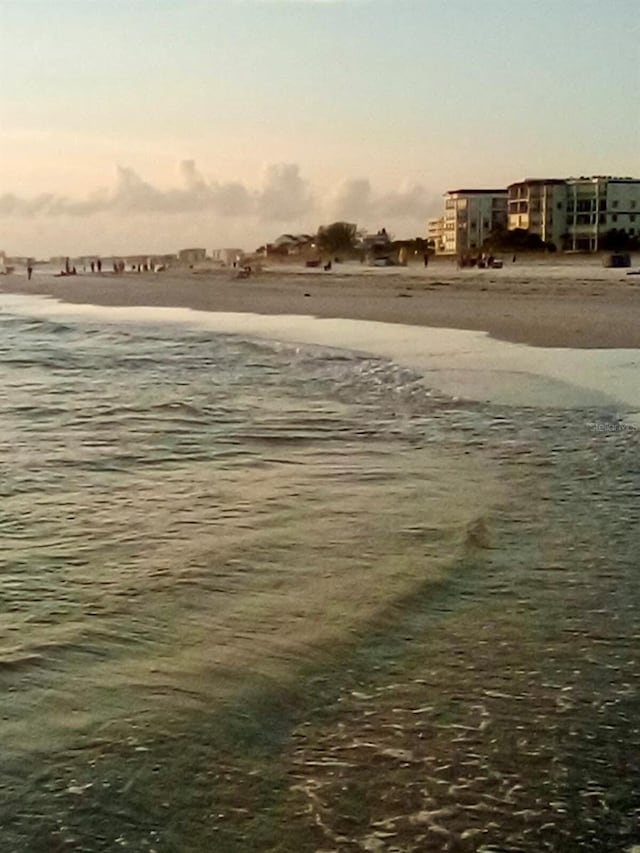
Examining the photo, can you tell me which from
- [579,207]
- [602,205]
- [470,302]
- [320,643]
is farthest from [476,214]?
[320,643]

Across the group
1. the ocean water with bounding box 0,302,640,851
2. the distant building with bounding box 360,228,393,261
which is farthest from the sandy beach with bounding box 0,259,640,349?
the distant building with bounding box 360,228,393,261

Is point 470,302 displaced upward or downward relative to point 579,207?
downward

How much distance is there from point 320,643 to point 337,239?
120172 millimetres

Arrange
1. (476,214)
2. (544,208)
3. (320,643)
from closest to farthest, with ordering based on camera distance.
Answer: (320,643)
(544,208)
(476,214)

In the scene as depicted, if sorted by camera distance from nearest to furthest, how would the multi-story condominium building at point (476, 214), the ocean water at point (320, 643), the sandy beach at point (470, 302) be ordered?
the ocean water at point (320, 643), the sandy beach at point (470, 302), the multi-story condominium building at point (476, 214)

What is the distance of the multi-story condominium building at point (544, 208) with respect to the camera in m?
107

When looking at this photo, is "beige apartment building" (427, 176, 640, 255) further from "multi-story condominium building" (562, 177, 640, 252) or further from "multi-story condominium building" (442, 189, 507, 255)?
"multi-story condominium building" (442, 189, 507, 255)

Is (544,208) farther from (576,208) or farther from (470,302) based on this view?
(470,302)

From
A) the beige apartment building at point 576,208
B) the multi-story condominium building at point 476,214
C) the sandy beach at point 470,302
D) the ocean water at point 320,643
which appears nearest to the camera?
the ocean water at point 320,643

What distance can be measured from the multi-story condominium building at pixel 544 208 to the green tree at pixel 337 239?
20.7 meters

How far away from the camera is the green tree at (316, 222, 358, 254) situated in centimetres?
12238

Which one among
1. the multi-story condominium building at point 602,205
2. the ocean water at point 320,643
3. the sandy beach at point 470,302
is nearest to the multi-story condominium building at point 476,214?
the multi-story condominium building at point 602,205

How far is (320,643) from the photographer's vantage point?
4.45 metres

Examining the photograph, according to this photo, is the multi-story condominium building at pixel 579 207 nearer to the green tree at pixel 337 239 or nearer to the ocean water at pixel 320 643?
the green tree at pixel 337 239
